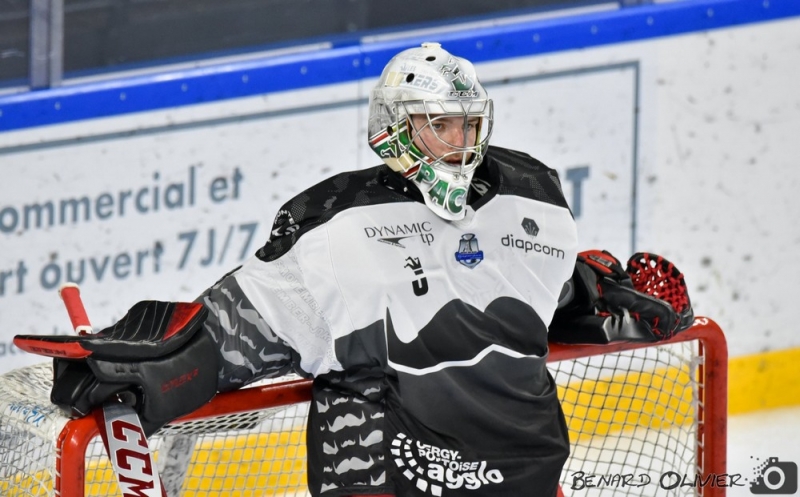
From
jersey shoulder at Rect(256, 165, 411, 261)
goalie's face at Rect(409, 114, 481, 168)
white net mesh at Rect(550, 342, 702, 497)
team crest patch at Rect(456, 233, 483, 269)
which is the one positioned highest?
goalie's face at Rect(409, 114, 481, 168)

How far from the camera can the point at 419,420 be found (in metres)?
2.09

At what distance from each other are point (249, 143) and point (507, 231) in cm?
151

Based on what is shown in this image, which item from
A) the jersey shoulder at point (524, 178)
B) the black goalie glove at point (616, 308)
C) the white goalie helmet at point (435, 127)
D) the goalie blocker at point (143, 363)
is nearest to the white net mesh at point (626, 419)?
the black goalie glove at point (616, 308)

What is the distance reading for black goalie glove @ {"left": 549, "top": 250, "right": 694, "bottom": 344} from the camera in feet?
7.83

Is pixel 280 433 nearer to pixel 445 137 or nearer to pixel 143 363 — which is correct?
pixel 143 363

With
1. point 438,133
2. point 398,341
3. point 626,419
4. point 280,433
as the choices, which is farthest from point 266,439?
point 626,419

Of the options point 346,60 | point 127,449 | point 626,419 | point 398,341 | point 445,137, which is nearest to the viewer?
point 127,449

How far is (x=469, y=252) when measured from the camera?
2158 mm

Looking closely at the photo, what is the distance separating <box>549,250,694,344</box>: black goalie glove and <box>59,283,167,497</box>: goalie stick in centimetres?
89

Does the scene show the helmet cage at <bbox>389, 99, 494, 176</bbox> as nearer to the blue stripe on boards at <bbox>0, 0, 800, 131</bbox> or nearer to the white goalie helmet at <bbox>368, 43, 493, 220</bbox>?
the white goalie helmet at <bbox>368, 43, 493, 220</bbox>

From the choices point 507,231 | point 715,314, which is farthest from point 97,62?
point 715,314

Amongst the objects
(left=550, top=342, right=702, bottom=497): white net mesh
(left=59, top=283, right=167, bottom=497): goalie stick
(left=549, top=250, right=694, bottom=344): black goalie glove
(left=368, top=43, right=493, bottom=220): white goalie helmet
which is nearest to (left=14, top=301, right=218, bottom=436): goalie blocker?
(left=59, top=283, right=167, bottom=497): goalie stick

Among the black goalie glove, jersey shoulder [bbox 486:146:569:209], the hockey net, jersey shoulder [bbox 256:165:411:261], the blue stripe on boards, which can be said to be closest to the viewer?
the hockey net

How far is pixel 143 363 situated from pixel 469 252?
1.93 ft
